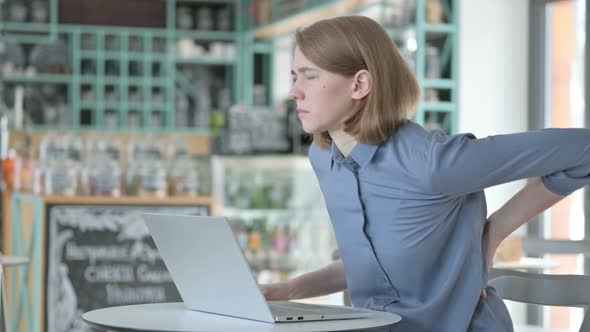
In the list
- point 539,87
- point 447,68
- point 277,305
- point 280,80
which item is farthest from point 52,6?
point 277,305

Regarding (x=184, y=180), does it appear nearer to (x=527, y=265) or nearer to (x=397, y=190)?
(x=527, y=265)

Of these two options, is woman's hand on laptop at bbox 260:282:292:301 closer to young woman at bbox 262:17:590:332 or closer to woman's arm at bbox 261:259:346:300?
woman's arm at bbox 261:259:346:300

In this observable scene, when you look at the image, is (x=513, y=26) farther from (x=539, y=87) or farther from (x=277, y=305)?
(x=277, y=305)

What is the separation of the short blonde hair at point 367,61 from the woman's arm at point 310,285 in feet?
1.11

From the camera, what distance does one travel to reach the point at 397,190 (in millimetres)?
1782

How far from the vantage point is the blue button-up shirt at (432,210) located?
1.71 m

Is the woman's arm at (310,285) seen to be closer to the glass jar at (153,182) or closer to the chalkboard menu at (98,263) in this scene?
the chalkboard menu at (98,263)

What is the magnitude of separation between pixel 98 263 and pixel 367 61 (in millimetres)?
3883

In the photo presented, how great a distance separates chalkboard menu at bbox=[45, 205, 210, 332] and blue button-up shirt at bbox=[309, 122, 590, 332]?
3.65m

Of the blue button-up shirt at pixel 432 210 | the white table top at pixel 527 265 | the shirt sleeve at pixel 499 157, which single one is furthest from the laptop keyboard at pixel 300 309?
the white table top at pixel 527 265

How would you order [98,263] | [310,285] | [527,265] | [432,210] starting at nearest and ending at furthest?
[432,210]
[310,285]
[527,265]
[98,263]

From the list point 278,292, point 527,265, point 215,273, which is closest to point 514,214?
point 278,292

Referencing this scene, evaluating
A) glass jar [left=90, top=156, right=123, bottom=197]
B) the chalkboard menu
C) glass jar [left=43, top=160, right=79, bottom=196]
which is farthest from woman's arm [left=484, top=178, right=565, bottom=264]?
glass jar [left=43, top=160, right=79, bottom=196]

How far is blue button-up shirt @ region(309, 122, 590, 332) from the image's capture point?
1705mm
